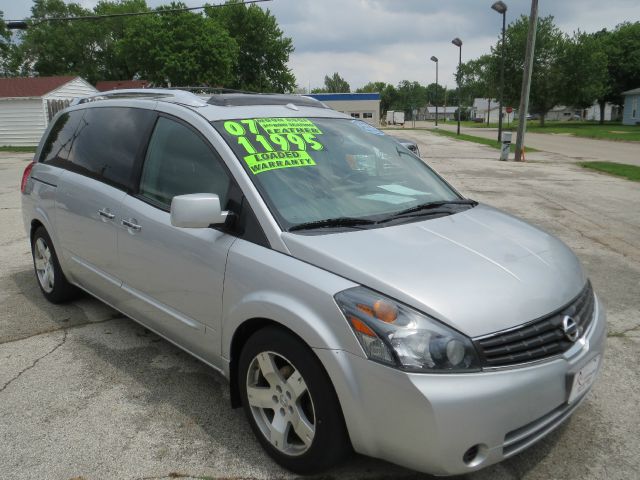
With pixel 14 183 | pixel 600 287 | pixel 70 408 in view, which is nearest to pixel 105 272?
pixel 70 408

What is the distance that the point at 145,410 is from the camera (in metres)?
3.19

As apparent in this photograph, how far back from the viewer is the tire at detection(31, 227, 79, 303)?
187 inches

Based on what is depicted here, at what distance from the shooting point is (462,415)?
206 cm

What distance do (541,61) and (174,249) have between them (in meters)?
63.4

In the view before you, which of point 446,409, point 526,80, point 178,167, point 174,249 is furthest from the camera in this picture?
point 526,80

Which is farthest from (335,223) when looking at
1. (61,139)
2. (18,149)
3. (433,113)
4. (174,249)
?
(433,113)

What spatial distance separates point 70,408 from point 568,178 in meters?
13.8

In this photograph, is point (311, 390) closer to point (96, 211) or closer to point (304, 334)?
point (304, 334)

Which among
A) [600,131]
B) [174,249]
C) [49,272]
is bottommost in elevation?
[600,131]

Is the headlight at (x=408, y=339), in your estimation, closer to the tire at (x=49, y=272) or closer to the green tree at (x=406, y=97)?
the tire at (x=49, y=272)

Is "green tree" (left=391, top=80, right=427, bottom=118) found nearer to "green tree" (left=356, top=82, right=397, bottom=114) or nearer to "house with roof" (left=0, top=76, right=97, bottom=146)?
"green tree" (left=356, top=82, right=397, bottom=114)

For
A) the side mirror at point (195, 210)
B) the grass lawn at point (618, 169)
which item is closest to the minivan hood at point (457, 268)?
the side mirror at point (195, 210)

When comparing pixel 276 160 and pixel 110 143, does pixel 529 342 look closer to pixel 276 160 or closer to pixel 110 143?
pixel 276 160

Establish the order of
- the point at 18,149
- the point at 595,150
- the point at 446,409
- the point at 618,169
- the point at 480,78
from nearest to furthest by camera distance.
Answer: the point at 446,409, the point at 618,169, the point at 595,150, the point at 18,149, the point at 480,78
